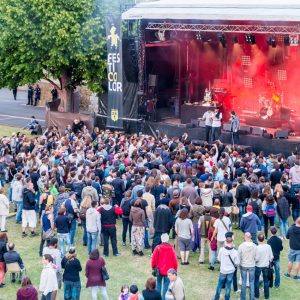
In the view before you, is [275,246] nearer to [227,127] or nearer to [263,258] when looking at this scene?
[263,258]

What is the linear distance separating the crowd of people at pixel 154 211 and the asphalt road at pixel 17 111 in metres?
13.8

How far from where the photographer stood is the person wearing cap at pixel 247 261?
12594 millimetres

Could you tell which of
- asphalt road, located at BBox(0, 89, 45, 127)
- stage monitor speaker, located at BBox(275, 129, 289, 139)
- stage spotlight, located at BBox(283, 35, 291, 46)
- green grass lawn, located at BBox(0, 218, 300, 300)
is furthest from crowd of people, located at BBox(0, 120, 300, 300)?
asphalt road, located at BBox(0, 89, 45, 127)

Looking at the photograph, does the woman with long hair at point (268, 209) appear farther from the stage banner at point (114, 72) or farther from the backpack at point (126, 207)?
the stage banner at point (114, 72)

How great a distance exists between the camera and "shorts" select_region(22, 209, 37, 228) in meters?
16.8

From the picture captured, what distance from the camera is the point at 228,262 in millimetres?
12570

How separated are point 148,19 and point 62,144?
811 cm

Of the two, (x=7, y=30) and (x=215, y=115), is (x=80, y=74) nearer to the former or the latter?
(x=7, y=30)

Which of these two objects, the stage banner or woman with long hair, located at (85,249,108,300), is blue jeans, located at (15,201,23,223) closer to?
woman with long hair, located at (85,249,108,300)

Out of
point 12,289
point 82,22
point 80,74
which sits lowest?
point 12,289

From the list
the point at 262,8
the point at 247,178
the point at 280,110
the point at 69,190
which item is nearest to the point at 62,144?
the point at 69,190

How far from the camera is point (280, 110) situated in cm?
2917

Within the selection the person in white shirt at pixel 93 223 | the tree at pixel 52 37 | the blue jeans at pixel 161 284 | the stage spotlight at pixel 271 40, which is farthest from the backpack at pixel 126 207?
the stage spotlight at pixel 271 40

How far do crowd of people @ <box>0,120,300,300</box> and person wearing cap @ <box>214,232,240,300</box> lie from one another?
0.06 ft
